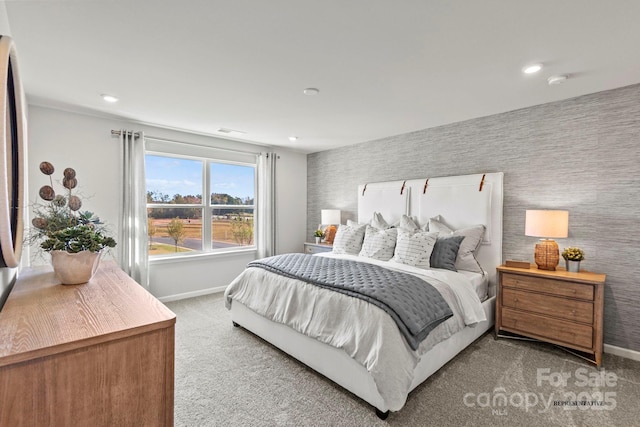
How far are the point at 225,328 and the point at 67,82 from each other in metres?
2.82

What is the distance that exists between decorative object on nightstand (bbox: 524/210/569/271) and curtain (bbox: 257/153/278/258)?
373 cm

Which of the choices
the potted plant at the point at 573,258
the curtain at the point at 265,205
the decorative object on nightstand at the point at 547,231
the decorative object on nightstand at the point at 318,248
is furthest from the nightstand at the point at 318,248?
the potted plant at the point at 573,258

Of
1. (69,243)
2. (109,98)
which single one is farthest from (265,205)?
(69,243)

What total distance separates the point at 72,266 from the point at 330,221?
3.94 m

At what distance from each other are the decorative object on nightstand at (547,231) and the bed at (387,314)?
1.55 ft

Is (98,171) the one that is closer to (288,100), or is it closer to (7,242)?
(288,100)

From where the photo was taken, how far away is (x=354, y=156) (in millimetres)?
5055

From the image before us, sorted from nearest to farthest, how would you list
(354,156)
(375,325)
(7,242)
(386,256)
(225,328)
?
(7,242) → (375,325) → (225,328) → (386,256) → (354,156)

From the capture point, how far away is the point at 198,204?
4.65m

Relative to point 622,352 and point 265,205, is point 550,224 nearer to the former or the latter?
point 622,352

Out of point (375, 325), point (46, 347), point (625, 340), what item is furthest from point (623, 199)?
point (46, 347)

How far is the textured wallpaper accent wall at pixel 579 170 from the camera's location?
2.67 m

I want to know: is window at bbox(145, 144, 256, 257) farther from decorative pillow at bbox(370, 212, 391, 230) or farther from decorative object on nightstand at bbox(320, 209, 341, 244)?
decorative pillow at bbox(370, 212, 391, 230)

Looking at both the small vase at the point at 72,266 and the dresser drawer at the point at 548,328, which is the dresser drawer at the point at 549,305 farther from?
the small vase at the point at 72,266
